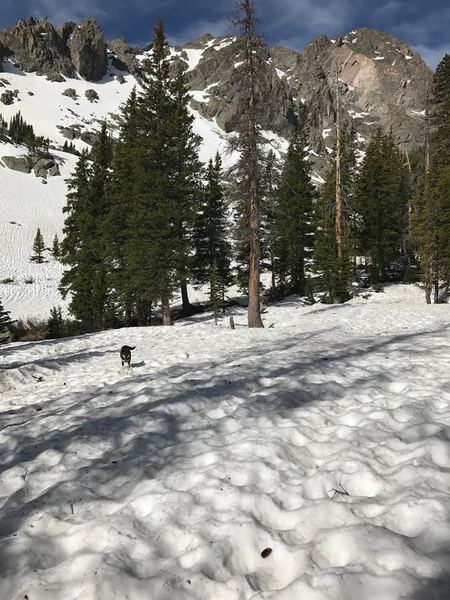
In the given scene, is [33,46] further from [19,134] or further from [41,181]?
[41,181]

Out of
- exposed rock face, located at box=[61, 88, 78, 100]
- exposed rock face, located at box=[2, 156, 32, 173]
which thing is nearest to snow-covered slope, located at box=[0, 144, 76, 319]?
exposed rock face, located at box=[2, 156, 32, 173]

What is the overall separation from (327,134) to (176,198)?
171138mm

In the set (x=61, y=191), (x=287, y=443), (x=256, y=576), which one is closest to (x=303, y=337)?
(x=287, y=443)

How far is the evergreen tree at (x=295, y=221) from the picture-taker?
29172 mm

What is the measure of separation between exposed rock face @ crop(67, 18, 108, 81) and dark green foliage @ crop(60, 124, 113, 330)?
197427 millimetres

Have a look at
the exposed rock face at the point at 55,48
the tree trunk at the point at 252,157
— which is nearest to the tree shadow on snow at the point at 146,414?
the tree trunk at the point at 252,157

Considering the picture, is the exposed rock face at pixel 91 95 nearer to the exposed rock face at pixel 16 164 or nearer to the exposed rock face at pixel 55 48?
the exposed rock face at pixel 55 48

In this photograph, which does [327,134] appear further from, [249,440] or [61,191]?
[249,440]

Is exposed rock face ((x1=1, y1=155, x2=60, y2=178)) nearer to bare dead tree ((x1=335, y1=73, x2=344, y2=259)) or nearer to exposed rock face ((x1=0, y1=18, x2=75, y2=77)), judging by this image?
bare dead tree ((x1=335, y1=73, x2=344, y2=259))

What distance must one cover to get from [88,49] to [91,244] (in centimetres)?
20475

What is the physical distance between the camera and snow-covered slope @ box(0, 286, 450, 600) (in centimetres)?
256

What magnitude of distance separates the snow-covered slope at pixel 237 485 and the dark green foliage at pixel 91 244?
1477 centimetres

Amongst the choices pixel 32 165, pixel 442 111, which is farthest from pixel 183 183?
pixel 32 165

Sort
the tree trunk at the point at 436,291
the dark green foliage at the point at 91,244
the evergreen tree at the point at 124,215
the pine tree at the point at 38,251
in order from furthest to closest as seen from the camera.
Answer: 1. the pine tree at the point at 38,251
2. the tree trunk at the point at 436,291
3. the dark green foliage at the point at 91,244
4. the evergreen tree at the point at 124,215
